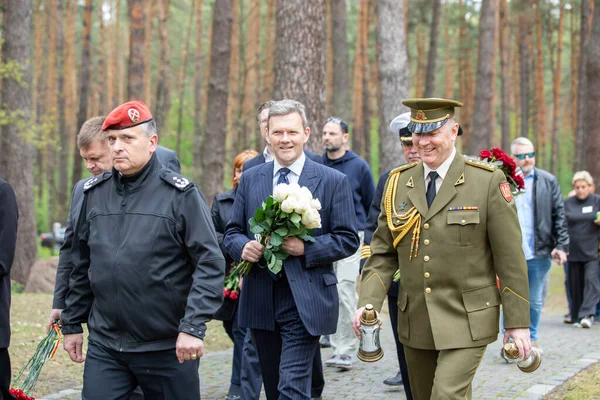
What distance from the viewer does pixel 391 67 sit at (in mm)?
15039

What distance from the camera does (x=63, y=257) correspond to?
16.8 ft

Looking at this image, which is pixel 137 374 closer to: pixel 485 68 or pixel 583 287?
pixel 583 287

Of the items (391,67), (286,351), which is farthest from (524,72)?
(286,351)

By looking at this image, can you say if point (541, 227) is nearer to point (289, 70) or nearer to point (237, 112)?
point (289, 70)

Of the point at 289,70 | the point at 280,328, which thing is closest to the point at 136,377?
the point at 280,328

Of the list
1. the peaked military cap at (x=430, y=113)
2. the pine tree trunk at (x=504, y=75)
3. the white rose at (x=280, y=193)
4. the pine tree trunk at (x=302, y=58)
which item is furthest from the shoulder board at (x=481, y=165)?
the pine tree trunk at (x=504, y=75)

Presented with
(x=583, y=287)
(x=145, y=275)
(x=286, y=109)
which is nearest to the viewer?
(x=145, y=275)

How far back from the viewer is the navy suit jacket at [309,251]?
18.1 feet

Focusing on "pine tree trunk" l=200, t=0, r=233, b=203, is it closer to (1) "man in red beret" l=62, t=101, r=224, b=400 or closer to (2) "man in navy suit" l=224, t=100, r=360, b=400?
(2) "man in navy suit" l=224, t=100, r=360, b=400

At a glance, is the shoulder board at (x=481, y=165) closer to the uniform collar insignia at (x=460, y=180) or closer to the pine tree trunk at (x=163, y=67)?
the uniform collar insignia at (x=460, y=180)

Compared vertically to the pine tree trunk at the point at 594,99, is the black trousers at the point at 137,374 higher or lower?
lower

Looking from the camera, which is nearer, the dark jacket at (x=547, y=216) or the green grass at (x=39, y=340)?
the green grass at (x=39, y=340)

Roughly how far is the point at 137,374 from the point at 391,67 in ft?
37.3

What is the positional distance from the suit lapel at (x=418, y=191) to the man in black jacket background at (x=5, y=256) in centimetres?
239
